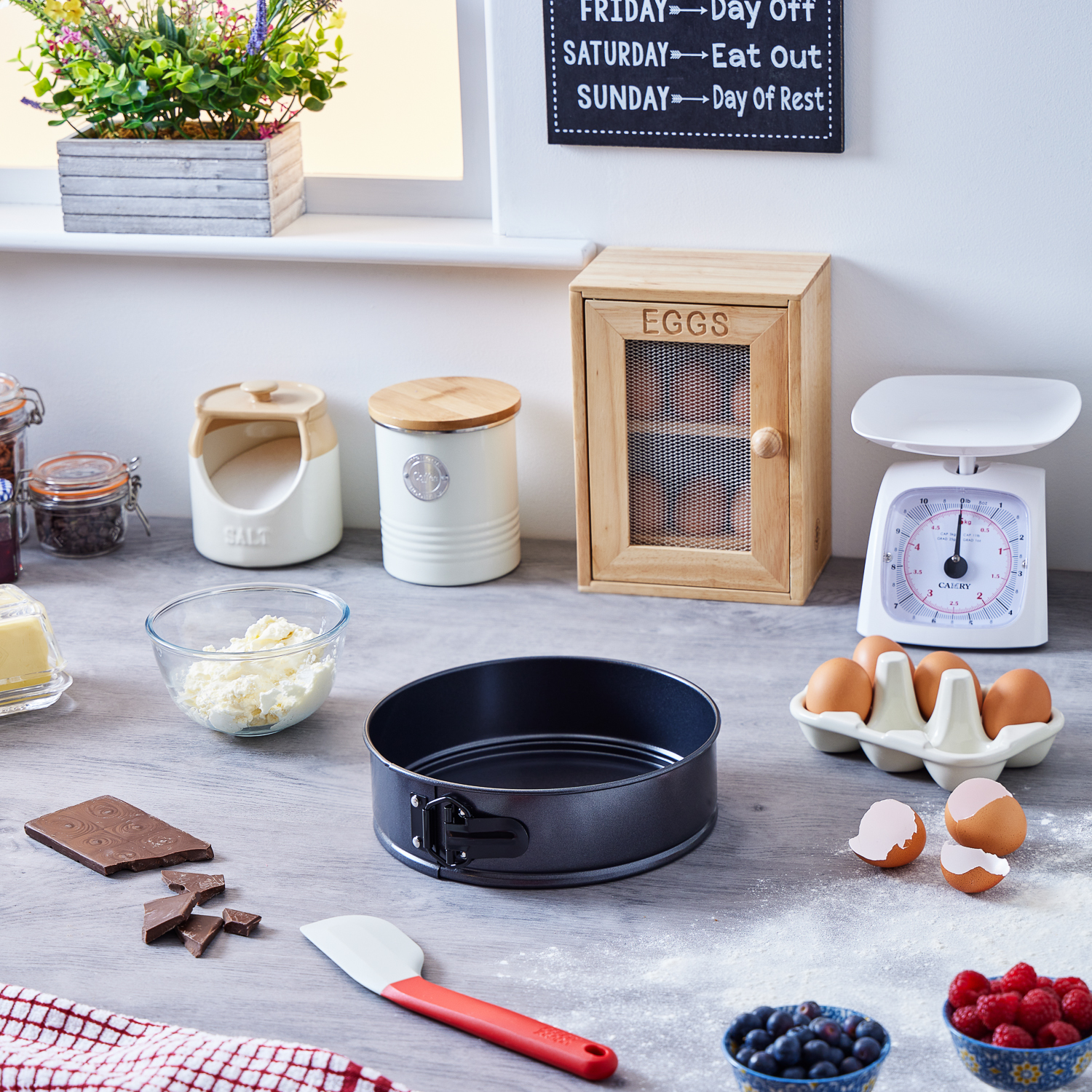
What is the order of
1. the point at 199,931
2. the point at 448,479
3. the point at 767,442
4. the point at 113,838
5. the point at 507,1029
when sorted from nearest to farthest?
the point at 507,1029
the point at 199,931
the point at 113,838
the point at 767,442
the point at 448,479

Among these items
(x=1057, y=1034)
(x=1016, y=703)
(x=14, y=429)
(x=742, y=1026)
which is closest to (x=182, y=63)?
(x=14, y=429)

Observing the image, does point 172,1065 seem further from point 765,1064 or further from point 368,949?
point 765,1064

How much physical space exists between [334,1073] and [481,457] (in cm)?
91

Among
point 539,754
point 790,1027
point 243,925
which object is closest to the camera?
point 790,1027

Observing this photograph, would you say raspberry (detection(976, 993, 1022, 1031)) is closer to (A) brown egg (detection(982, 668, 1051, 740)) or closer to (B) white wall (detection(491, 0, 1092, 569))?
(A) brown egg (detection(982, 668, 1051, 740))

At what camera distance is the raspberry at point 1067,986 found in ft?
3.03

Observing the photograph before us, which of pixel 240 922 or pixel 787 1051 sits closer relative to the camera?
pixel 787 1051

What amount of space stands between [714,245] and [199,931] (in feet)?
3.30

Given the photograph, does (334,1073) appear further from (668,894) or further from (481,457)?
(481,457)

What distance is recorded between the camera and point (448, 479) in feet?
5.68

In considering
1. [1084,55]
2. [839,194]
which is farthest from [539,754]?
[1084,55]

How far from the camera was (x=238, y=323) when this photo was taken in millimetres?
1940

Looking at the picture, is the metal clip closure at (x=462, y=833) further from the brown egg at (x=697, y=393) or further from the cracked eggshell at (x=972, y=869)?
the brown egg at (x=697, y=393)

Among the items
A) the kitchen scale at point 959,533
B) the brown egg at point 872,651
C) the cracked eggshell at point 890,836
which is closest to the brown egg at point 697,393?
the kitchen scale at point 959,533
